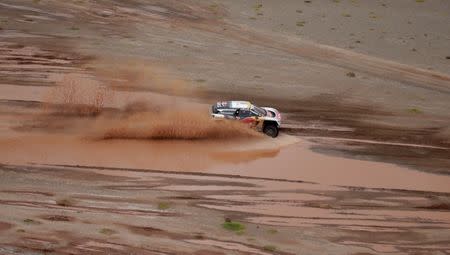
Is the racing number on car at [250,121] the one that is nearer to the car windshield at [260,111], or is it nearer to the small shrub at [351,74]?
the car windshield at [260,111]

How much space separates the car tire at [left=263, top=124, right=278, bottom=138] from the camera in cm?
2753

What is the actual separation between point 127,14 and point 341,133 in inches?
696

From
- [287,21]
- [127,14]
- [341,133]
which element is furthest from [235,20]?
[341,133]

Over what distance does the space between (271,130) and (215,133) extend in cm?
198

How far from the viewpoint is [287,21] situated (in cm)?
4362

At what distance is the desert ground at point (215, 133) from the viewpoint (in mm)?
21031

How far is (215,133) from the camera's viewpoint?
27.4 meters

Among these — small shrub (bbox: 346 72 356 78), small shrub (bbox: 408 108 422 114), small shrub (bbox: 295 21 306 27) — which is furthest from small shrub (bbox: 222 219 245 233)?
small shrub (bbox: 295 21 306 27)

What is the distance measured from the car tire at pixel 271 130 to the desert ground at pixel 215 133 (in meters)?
0.33

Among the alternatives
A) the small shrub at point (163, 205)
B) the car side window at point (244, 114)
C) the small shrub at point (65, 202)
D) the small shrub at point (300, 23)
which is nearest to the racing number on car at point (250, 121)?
the car side window at point (244, 114)

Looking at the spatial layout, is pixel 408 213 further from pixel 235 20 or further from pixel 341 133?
pixel 235 20

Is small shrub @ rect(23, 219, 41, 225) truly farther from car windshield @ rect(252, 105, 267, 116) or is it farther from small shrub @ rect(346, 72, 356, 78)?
small shrub @ rect(346, 72, 356, 78)

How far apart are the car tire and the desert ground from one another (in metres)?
0.33

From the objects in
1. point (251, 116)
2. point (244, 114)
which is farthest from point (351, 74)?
point (244, 114)
